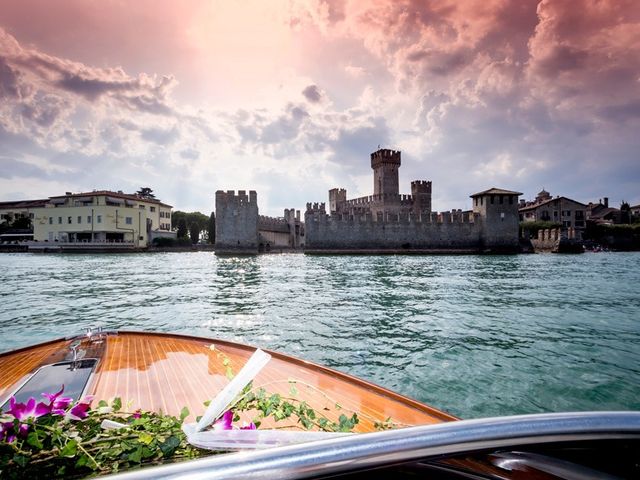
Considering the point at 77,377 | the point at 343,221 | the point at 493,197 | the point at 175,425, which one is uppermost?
the point at 493,197

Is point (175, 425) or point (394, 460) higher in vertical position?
point (394, 460)

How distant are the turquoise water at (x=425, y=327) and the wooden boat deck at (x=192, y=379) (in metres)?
1.58

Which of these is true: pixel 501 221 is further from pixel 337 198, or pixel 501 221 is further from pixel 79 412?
pixel 79 412

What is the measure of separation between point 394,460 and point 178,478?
1.32 feet

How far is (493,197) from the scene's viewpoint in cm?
3784

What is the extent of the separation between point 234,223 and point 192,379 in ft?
116

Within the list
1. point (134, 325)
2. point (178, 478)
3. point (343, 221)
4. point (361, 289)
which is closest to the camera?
point (178, 478)

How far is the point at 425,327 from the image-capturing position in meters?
6.20

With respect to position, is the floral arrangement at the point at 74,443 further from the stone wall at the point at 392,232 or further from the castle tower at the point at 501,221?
the castle tower at the point at 501,221

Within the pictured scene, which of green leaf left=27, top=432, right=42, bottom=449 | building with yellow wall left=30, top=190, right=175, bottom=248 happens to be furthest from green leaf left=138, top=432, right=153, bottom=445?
building with yellow wall left=30, top=190, right=175, bottom=248

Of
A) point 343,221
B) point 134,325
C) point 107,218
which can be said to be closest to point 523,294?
point 134,325

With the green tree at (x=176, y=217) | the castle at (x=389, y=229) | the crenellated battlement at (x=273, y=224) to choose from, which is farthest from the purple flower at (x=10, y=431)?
the green tree at (x=176, y=217)

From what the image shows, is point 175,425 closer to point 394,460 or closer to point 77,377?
point 394,460

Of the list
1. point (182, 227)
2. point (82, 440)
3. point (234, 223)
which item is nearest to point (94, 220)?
point (182, 227)
